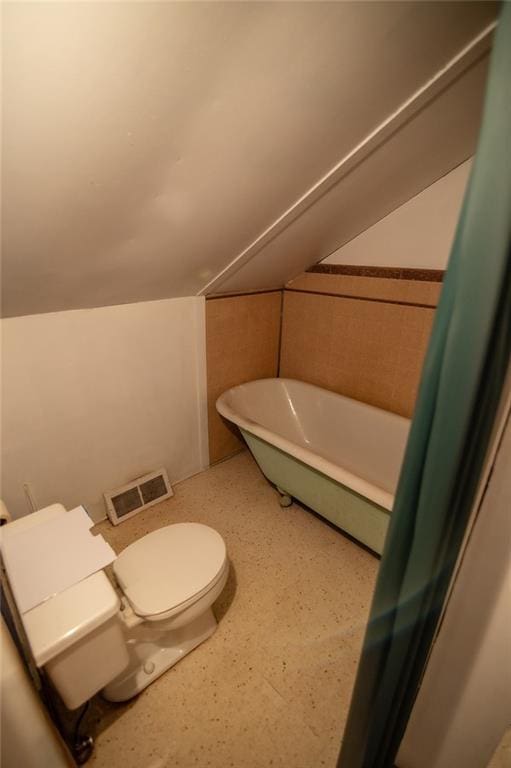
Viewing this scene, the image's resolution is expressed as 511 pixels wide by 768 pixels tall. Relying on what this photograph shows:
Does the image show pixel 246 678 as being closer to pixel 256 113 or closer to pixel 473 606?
pixel 473 606

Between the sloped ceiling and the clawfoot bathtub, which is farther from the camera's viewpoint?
the clawfoot bathtub

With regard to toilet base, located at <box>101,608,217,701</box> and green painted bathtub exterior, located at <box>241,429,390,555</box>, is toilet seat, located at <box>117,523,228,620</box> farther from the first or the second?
green painted bathtub exterior, located at <box>241,429,390,555</box>

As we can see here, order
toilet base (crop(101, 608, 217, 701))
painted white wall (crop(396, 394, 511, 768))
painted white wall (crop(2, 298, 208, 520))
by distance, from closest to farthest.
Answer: painted white wall (crop(396, 394, 511, 768)), toilet base (crop(101, 608, 217, 701)), painted white wall (crop(2, 298, 208, 520))

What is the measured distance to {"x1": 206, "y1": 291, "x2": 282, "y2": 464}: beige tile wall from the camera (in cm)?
232

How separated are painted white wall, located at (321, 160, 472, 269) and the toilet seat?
1.81 m

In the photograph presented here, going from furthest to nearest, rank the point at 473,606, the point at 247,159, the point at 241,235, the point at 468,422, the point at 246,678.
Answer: the point at 241,235, the point at 246,678, the point at 247,159, the point at 473,606, the point at 468,422

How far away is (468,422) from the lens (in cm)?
54

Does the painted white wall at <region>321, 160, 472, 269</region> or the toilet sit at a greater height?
the painted white wall at <region>321, 160, 472, 269</region>

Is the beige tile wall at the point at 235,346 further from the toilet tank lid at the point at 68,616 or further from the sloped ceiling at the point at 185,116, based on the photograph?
the toilet tank lid at the point at 68,616

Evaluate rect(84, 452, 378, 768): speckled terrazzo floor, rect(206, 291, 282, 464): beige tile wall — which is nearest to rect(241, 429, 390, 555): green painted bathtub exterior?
rect(84, 452, 378, 768): speckled terrazzo floor

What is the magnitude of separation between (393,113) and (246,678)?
82.9 inches

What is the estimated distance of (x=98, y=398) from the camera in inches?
74.9

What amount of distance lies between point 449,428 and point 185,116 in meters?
1.00

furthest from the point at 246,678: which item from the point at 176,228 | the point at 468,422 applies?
the point at 176,228
